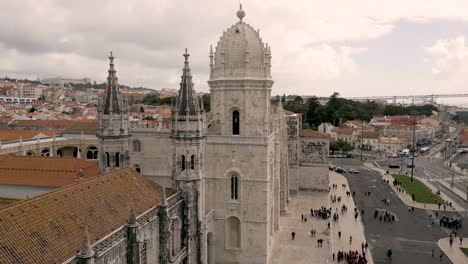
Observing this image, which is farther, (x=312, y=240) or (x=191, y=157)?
(x=312, y=240)

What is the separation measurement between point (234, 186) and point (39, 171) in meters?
12.9

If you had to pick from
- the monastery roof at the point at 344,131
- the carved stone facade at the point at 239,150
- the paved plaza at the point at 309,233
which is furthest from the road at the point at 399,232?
the monastery roof at the point at 344,131

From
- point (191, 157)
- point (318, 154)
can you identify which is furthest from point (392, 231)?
point (191, 157)

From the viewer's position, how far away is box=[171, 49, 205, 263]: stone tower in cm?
2133

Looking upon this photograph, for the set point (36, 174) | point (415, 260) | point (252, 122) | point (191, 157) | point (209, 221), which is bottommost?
point (415, 260)

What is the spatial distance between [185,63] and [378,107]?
501ft

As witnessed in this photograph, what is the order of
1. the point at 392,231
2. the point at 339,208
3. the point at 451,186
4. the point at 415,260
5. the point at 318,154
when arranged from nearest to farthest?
the point at 415,260 → the point at 392,231 → the point at 339,208 → the point at 318,154 → the point at 451,186

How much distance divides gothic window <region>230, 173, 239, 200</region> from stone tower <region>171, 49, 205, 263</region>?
5.40m

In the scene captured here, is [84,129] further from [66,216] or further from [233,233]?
[66,216]

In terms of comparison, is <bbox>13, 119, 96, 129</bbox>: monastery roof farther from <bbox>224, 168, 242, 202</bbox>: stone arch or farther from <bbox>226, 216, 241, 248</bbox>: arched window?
<bbox>226, 216, 241, 248</bbox>: arched window

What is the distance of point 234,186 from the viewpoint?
2752 cm

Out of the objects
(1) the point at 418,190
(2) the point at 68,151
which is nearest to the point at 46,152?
(2) the point at 68,151

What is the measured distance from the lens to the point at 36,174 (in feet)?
83.3

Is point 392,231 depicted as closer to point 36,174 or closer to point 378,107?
point 36,174
